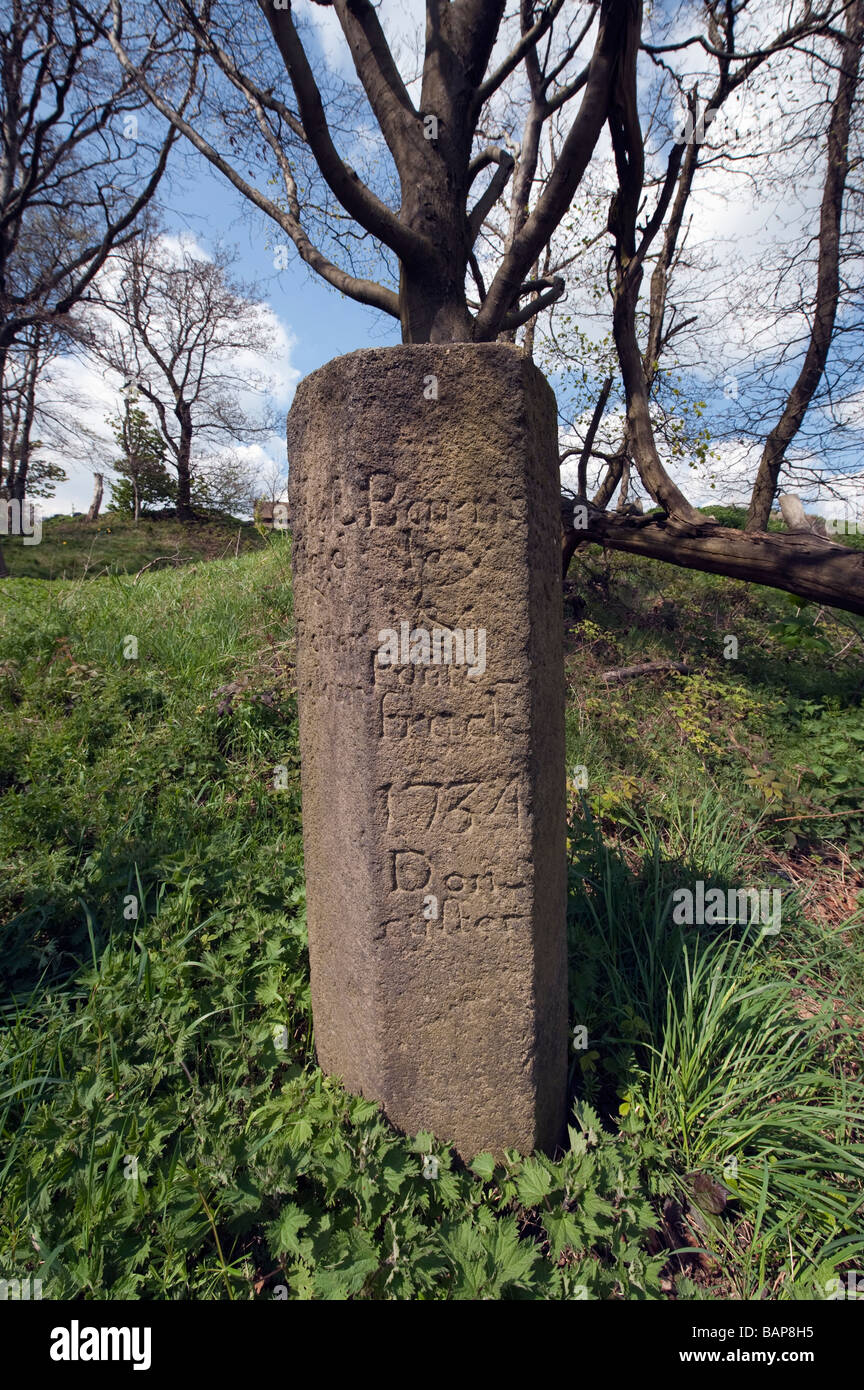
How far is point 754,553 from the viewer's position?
15.1ft

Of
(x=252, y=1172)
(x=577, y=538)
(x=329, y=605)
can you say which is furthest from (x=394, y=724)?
(x=577, y=538)

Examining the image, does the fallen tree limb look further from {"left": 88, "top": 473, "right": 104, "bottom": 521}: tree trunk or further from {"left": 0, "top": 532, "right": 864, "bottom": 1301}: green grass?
{"left": 88, "top": 473, "right": 104, "bottom": 521}: tree trunk

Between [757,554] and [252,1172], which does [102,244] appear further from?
[252,1172]

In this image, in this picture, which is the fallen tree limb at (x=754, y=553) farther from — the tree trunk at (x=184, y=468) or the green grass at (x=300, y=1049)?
the tree trunk at (x=184, y=468)

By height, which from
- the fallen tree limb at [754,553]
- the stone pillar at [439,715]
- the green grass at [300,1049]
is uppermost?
the fallen tree limb at [754,553]

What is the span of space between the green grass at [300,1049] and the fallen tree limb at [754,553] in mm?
1309

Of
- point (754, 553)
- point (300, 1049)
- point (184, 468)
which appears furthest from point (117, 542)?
point (300, 1049)

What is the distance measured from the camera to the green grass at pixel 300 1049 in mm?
1457

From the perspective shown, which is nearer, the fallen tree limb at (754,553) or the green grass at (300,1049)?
the green grass at (300,1049)

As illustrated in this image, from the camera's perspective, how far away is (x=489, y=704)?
156 centimetres

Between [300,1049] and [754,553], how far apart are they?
4258mm

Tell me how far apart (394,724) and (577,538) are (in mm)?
4523

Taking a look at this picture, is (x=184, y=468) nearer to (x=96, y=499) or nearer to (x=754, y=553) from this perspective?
(x=96, y=499)

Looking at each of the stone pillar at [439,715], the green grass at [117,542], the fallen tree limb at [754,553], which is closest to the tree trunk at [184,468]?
the green grass at [117,542]
